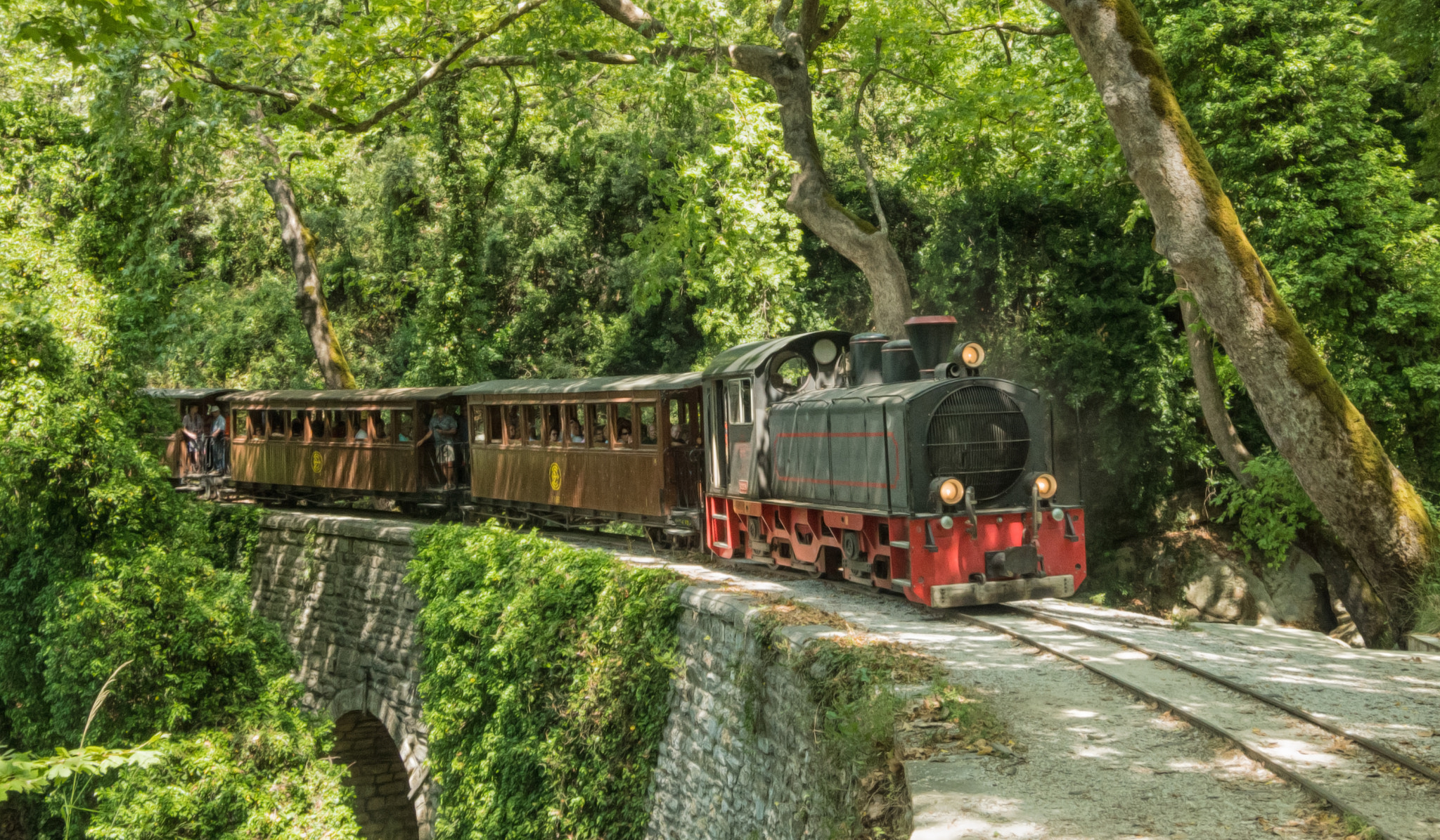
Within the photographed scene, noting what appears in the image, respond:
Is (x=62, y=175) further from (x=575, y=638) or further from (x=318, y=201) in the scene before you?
(x=575, y=638)

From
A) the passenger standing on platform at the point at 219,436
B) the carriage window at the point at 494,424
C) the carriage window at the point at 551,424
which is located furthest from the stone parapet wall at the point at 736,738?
the passenger standing on platform at the point at 219,436

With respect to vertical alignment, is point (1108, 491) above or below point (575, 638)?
above

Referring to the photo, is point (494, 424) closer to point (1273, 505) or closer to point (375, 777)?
point (375, 777)

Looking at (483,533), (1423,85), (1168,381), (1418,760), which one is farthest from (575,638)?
(1423,85)

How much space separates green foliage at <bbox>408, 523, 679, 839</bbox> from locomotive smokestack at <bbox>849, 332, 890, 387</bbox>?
9.85 feet

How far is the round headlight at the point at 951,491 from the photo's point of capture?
8969 millimetres

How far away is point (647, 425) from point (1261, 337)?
297 inches

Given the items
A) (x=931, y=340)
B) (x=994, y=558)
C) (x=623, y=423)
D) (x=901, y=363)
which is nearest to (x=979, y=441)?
(x=994, y=558)

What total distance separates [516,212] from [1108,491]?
14824 mm

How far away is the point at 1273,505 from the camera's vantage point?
532 inches

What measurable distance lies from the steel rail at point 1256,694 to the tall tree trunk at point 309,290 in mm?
15920

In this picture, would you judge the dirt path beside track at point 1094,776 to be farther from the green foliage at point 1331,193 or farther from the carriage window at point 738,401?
the green foliage at point 1331,193

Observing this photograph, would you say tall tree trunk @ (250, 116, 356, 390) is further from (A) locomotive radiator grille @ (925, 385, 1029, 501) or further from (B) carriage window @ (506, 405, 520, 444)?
(A) locomotive radiator grille @ (925, 385, 1029, 501)

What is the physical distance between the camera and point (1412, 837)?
4191mm
